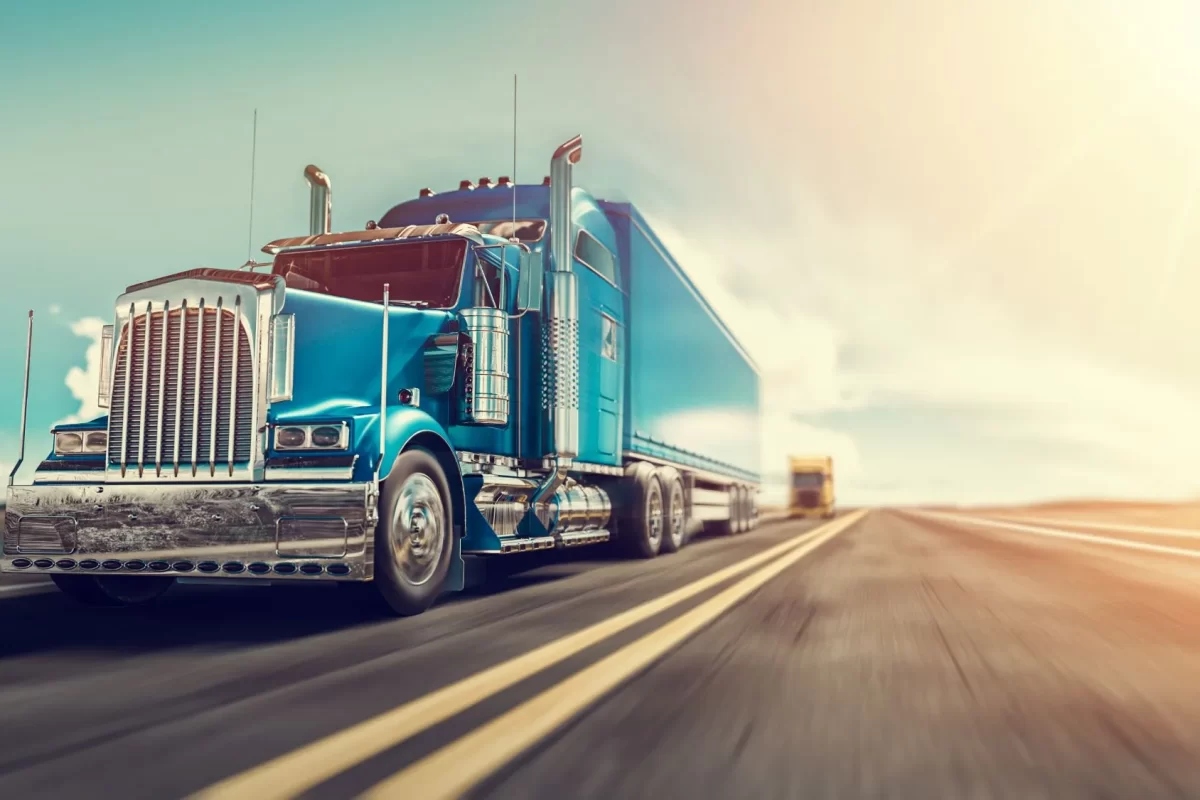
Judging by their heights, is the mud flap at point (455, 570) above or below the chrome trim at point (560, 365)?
below

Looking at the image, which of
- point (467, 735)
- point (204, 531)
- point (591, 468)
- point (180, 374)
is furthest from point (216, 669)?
point (591, 468)

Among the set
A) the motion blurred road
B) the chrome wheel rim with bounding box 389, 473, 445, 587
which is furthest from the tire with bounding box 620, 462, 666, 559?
the chrome wheel rim with bounding box 389, 473, 445, 587

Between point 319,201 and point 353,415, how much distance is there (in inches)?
221

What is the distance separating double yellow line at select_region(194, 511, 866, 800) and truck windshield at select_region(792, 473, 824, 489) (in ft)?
142

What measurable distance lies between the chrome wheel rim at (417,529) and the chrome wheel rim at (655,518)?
6.76m

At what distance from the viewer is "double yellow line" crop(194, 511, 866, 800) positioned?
306 centimetres

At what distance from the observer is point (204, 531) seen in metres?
6.79

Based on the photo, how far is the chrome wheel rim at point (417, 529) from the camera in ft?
23.9

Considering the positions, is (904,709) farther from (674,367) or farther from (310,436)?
(674,367)

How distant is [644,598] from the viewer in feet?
27.9

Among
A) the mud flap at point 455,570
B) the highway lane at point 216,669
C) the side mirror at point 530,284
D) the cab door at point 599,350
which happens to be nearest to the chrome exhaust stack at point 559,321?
the side mirror at point 530,284

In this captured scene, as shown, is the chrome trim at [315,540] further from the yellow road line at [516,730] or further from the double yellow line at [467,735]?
the yellow road line at [516,730]

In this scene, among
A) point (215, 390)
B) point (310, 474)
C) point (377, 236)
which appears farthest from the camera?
point (377, 236)

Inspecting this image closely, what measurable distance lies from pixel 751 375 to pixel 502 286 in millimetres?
17595
